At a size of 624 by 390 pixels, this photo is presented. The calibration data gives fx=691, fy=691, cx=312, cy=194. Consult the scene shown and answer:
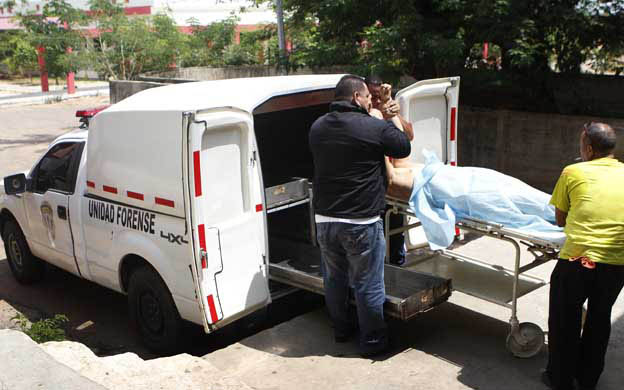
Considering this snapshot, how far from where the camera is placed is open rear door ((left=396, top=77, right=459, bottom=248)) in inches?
248

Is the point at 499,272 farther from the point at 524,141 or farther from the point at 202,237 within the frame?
the point at 524,141

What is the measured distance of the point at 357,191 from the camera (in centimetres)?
488

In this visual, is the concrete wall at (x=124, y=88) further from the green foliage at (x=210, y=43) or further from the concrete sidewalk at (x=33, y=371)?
the concrete sidewalk at (x=33, y=371)

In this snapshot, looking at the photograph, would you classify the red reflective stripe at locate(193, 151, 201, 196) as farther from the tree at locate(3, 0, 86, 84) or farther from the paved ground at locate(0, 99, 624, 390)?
the tree at locate(3, 0, 86, 84)

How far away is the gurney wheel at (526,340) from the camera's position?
4.94 metres

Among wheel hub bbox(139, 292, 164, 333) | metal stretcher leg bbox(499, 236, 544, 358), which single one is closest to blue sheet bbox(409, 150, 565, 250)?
metal stretcher leg bbox(499, 236, 544, 358)

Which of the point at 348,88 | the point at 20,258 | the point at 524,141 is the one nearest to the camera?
the point at 348,88

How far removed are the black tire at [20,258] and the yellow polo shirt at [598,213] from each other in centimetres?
603

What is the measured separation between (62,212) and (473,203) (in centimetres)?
400

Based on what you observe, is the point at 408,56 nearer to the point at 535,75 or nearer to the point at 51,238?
the point at 535,75

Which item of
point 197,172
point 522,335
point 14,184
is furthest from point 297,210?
point 14,184

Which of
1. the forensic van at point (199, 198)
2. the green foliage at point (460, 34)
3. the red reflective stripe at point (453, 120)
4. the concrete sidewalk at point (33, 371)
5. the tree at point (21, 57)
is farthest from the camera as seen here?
the tree at point (21, 57)

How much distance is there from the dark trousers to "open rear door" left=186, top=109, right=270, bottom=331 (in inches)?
87.5

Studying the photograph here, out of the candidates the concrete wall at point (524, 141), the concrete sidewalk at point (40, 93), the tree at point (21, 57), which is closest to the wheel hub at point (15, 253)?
the concrete wall at point (524, 141)
